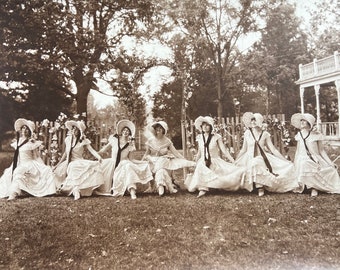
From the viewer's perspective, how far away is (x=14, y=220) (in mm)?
4555

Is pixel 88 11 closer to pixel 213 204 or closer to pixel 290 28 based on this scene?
pixel 213 204

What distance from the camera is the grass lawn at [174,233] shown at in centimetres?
332

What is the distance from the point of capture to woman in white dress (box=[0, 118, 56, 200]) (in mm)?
6012

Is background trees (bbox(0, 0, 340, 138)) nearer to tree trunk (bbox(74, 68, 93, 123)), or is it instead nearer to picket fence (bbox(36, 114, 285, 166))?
tree trunk (bbox(74, 68, 93, 123))

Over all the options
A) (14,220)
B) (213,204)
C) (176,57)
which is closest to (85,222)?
Answer: (14,220)

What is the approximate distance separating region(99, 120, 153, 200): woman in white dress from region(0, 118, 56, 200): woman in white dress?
1258 millimetres

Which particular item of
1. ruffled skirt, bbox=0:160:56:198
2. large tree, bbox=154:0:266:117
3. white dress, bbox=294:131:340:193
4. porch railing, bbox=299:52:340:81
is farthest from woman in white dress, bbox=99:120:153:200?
porch railing, bbox=299:52:340:81

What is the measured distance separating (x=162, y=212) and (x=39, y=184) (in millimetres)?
2721

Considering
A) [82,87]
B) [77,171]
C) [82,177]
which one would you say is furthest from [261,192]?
[82,87]

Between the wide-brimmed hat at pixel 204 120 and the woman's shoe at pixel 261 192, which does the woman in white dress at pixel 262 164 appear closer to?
the woman's shoe at pixel 261 192

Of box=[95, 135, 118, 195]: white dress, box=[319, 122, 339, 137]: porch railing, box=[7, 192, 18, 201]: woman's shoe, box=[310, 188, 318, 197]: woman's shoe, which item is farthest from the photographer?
box=[319, 122, 339, 137]: porch railing

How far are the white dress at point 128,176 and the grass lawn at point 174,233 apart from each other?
0.46 m

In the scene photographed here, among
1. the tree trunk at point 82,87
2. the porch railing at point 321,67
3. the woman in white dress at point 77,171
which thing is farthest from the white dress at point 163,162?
the porch railing at point 321,67

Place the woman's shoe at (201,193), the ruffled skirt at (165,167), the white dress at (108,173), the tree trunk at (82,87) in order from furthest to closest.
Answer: the tree trunk at (82,87)
the white dress at (108,173)
the ruffled skirt at (165,167)
the woman's shoe at (201,193)
